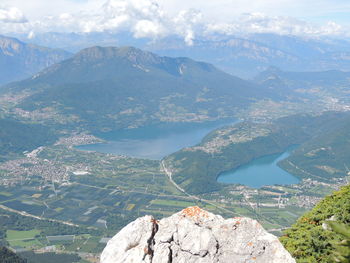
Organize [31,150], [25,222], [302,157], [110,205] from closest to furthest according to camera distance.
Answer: [25,222] → [110,205] → [302,157] → [31,150]

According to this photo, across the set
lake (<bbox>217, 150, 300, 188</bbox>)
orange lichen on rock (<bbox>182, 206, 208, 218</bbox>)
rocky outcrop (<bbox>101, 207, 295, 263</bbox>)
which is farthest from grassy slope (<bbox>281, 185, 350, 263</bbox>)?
lake (<bbox>217, 150, 300, 188</bbox>)

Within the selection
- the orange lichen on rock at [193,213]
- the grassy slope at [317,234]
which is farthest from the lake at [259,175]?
the orange lichen on rock at [193,213]

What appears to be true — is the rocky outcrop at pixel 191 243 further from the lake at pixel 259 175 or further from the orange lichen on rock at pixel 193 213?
the lake at pixel 259 175

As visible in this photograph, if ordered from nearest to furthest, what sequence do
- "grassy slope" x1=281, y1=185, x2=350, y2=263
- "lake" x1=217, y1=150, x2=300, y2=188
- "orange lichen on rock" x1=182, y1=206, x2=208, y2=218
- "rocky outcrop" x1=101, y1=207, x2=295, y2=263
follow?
1. "rocky outcrop" x1=101, y1=207, x2=295, y2=263
2. "orange lichen on rock" x1=182, y1=206, x2=208, y2=218
3. "grassy slope" x1=281, y1=185, x2=350, y2=263
4. "lake" x1=217, y1=150, x2=300, y2=188

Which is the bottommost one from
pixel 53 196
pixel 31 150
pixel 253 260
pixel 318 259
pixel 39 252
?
pixel 31 150

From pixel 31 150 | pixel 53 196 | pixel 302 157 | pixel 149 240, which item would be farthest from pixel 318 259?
pixel 31 150

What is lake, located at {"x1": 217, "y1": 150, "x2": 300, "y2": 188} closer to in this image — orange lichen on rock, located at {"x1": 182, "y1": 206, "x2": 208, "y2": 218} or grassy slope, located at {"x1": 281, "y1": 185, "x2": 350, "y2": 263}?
grassy slope, located at {"x1": 281, "y1": 185, "x2": 350, "y2": 263}

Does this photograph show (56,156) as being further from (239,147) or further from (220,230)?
(220,230)

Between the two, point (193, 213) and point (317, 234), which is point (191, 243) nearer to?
point (193, 213)
